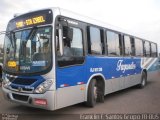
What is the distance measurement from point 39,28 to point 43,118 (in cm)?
258

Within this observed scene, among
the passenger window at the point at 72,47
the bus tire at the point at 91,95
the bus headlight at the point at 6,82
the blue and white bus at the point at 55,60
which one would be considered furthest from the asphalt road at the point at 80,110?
the passenger window at the point at 72,47

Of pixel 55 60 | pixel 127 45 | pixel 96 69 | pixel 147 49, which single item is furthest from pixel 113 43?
pixel 147 49

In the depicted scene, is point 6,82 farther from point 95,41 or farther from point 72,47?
point 95,41

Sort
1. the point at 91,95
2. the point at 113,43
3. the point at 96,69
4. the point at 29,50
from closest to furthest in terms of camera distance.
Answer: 1. the point at 29,50
2. the point at 91,95
3. the point at 96,69
4. the point at 113,43

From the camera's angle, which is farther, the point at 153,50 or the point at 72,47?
the point at 153,50

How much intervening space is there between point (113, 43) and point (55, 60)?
4.25m

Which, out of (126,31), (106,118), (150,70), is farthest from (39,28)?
(150,70)

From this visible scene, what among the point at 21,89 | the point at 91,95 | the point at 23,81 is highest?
the point at 23,81

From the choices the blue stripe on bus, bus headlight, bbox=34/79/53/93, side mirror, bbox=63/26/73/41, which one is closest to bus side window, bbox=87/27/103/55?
the blue stripe on bus

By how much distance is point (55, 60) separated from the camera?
22.7 feet

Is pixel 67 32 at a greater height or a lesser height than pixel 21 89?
greater

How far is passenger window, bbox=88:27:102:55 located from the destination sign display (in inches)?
79.9

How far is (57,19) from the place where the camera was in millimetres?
7156

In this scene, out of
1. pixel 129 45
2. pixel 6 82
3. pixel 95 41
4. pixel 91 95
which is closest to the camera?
pixel 6 82
